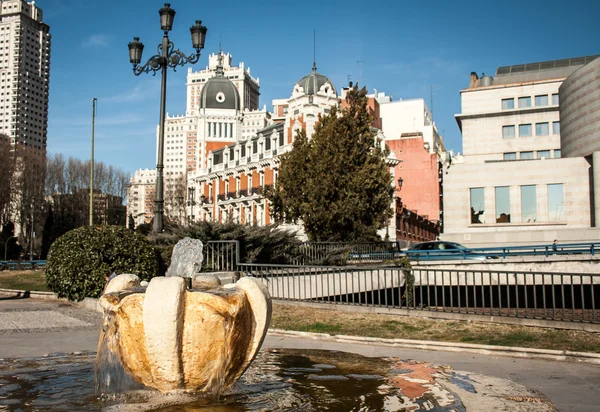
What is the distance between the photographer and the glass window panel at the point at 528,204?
39.7 m

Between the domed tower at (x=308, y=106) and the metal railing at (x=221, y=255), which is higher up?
the domed tower at (x=308, y=106)

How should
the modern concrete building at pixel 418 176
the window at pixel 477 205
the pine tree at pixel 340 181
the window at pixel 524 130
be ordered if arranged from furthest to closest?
1. the modern concrete building at pixel 418 176
2. the window at pixel 524 130
3. the window at pixel 477 205
4. the pine tree at pixel 340 181

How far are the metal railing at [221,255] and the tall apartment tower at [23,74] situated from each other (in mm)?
117197

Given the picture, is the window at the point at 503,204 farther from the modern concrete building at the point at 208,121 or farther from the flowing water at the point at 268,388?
the modern concrete building at the point at 208,121

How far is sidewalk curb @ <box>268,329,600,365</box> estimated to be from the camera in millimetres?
8422

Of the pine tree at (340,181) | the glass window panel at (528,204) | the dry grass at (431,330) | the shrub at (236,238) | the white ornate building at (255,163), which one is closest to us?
the dry grass at (431,330)

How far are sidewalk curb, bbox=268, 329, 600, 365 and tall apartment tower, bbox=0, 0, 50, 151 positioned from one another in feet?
409

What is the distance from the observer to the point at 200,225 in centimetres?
1738

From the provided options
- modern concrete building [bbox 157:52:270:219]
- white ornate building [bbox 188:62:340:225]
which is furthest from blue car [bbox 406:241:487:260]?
modern concrete building [bbox 157:52:270:219]

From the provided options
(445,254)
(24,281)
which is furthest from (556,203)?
(24,281)

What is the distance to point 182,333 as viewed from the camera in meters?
5.32

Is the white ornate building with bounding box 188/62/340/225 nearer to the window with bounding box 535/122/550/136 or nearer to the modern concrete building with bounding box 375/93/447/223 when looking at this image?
the modern concrete building with bounding box 375/93/447/223

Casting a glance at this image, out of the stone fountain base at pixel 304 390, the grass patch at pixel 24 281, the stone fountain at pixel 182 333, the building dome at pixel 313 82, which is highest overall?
the building dome at pixel 313 82

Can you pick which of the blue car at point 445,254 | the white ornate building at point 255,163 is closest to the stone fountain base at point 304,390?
the blue car at point 445,254
